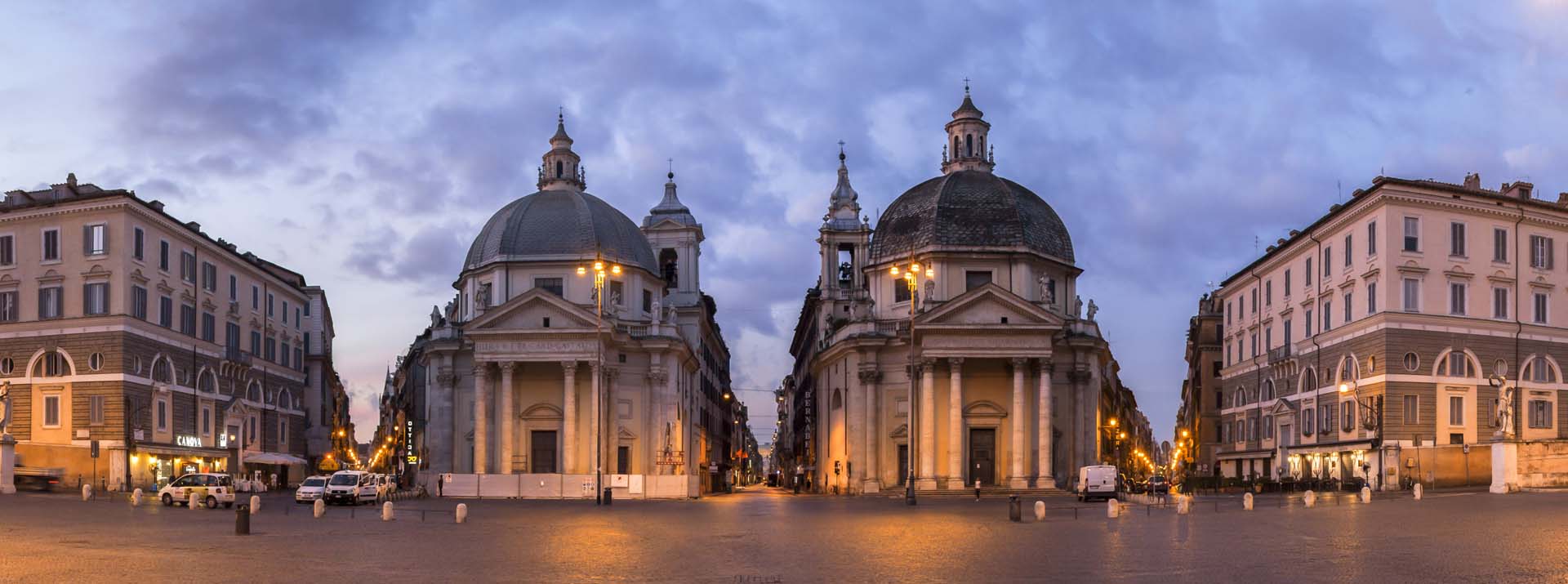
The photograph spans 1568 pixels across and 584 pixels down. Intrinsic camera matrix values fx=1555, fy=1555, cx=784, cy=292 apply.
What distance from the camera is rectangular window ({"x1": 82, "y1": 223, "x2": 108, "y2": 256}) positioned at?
245 ft

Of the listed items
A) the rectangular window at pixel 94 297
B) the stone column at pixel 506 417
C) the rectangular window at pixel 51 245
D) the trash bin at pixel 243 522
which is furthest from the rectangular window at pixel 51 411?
the trash bin at pixel 243 522

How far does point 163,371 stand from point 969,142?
4677cm

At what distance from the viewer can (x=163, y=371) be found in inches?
3115

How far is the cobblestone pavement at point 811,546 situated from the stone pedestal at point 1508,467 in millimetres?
8000

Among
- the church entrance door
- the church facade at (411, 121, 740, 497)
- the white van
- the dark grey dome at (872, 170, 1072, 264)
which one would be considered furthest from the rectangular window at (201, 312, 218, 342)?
the white van

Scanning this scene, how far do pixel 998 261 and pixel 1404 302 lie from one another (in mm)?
21904

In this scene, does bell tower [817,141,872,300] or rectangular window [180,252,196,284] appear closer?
rectangular window [180,252,196,284]

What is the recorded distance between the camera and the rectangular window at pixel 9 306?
76438 mm

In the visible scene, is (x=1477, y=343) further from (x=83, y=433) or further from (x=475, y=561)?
(x=83, y=433)

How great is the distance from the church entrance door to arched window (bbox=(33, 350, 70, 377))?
1811 inches

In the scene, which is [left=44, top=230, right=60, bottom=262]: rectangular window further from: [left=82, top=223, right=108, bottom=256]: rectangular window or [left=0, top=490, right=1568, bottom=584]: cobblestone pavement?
[left=0, top=490, right=1568, bottom=584]: cobblestone pavement

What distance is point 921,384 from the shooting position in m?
82.4

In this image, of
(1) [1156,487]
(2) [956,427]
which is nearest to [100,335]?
(2) [956,427]

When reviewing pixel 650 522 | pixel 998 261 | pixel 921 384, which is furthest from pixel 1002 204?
pixel 650 522
